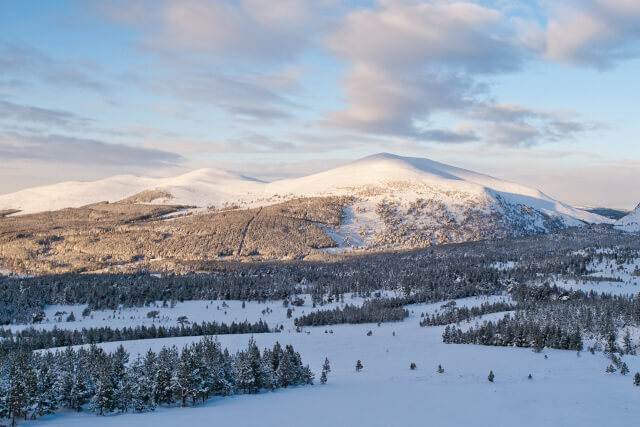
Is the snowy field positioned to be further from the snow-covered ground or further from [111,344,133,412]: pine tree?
the snow-covered ground

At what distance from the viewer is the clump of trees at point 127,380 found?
60.2 meters

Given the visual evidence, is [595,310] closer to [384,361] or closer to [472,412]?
[384,361]

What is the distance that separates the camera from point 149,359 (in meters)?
72.1

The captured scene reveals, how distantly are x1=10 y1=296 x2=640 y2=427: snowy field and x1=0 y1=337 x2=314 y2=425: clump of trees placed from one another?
2431 millimetres

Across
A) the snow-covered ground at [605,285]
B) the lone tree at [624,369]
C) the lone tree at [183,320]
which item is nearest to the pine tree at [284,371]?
the lone tree at [624,369]

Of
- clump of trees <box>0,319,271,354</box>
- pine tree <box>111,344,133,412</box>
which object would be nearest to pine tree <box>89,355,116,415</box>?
pine tree <box>111,344,133,412</box>

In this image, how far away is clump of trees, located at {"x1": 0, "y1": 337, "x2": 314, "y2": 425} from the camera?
60156 millimetres

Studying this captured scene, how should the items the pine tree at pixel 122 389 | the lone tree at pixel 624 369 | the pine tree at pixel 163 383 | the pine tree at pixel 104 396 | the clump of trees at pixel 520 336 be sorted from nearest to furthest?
the pine tree at pixel 104 396
the pine tree at pixel 122 389
the pine tree at pixel 163 383
the lone tree at pixel 624 369
the clump of trees at pixel 520 336

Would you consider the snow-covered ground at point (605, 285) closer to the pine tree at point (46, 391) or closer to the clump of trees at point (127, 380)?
the clump of trees at point (127, 380)

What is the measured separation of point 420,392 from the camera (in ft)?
248

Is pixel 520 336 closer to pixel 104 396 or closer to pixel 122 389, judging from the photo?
pixel 122 389

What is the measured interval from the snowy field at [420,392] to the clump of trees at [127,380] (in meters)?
2.43

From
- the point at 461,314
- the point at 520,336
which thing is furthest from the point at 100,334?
the point at 461,314

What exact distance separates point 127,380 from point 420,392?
3934 cm
